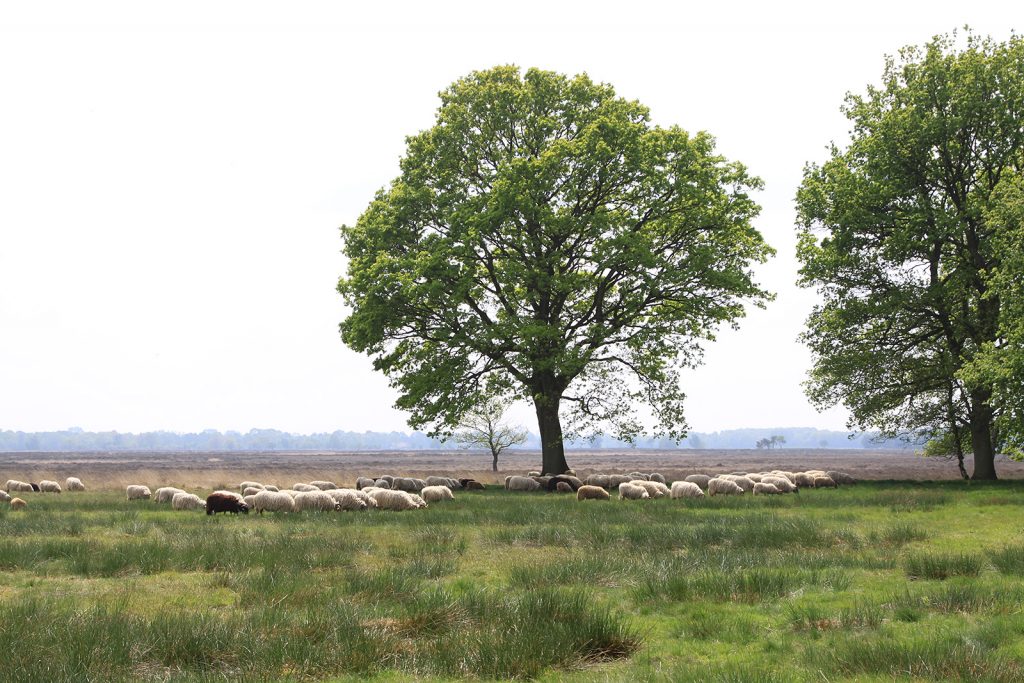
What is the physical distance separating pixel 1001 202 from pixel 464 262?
1944 cm

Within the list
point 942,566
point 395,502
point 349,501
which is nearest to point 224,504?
point 349,501

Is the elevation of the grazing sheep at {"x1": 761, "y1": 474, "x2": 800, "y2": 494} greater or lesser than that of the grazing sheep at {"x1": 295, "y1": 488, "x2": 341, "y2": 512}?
lesser

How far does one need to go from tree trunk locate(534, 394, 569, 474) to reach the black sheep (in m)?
13.4

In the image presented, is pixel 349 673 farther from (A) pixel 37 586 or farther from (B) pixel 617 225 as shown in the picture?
(B) pixel 617 225

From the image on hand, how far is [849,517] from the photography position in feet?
59.2

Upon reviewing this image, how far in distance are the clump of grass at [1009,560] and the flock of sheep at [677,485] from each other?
12.9 meters

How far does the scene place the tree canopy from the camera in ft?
93.6

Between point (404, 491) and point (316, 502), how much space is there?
4333mm

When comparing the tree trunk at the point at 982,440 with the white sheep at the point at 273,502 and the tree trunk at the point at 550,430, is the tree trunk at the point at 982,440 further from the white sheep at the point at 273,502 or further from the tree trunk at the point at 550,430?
the white sheep at the point at 273,502

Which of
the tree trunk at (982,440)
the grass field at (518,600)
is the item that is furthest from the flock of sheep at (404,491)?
the tree trunk at (982,440)

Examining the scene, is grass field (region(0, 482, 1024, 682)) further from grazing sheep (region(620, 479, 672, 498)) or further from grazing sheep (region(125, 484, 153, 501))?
grazing sheep (region(125, 484, 153, 501))

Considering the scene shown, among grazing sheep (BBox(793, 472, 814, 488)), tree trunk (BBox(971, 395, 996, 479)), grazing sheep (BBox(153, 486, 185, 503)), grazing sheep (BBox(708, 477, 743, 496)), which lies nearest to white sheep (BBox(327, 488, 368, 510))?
grazing sheep (BBox(153, 486, 185, 503))

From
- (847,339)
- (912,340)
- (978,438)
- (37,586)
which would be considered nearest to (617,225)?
(847,339)

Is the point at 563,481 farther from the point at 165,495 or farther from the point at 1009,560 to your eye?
the point at 1009,560
